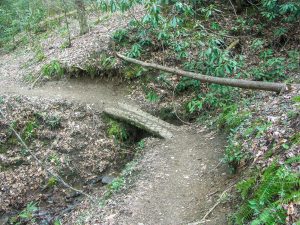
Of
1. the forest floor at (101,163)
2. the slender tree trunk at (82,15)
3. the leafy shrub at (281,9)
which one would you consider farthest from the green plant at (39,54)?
the leafy shrub at (281,9)

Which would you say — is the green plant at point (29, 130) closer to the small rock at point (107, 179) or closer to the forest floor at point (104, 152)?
the forest floor at point (104, 152)

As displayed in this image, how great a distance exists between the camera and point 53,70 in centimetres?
1244

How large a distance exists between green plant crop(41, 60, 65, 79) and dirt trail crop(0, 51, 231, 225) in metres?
5.72

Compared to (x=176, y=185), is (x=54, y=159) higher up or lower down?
lower down

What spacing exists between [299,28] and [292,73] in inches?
113

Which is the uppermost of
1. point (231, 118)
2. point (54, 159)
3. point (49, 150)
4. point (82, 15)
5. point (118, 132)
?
point (82, 15)

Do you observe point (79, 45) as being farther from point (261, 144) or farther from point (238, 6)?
point (261, 144)

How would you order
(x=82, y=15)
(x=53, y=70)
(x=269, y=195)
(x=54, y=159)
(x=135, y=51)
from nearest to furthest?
(x=269, y=195) → (x=54, y=159) → (x=135, y=51) → (x=53, y=70) → (x=82, y=15)

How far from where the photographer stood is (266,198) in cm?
405

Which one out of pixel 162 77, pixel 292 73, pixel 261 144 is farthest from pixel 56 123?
pixel 292 73

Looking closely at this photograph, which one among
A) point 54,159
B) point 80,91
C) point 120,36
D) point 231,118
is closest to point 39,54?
point 80,91

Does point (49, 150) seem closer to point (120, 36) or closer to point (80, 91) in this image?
point (80, 91)

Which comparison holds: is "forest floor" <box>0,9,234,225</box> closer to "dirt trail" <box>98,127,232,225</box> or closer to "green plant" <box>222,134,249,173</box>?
"dirt trail" <box>98,127,232,225</box>

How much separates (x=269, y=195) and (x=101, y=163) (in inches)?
246
